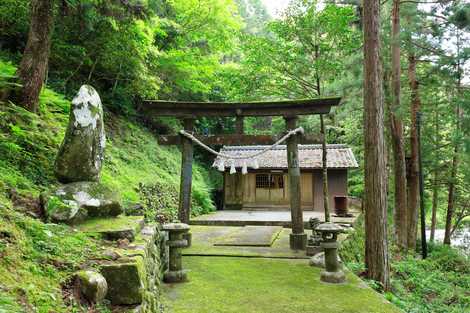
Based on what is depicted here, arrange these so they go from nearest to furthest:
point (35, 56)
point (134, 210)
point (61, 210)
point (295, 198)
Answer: point (61, 210)
point (35, 56)
point (134, 210)
point (295, 198)

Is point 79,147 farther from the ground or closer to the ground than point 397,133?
closer to the ground

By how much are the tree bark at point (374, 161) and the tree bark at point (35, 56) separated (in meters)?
5.91

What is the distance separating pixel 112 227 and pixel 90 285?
1.31 m

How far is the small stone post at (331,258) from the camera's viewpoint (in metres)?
5.09

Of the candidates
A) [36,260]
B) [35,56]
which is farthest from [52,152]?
[36,260]

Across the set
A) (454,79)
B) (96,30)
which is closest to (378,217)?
(454,79)

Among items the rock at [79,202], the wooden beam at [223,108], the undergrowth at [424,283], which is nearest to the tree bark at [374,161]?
the undergrowth at [424,283]

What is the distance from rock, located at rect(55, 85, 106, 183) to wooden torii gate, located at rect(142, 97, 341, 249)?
325 centimetres

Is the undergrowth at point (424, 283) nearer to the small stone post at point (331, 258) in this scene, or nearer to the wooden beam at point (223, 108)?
the small stone post at point (331, 258)

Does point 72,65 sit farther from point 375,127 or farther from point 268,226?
point 375,127

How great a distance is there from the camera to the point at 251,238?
838 centimetres

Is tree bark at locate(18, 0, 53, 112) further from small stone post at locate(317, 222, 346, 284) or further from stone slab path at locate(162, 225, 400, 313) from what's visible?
small stone post at locate(317, 222, 346, 284)

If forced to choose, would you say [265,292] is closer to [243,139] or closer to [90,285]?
[90,285]

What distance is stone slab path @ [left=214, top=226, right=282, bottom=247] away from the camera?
7.66 m
